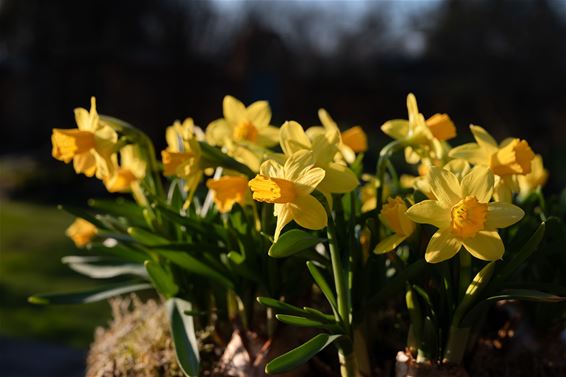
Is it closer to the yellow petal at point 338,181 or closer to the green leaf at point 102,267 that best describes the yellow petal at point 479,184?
the yellow petal at point 338,181

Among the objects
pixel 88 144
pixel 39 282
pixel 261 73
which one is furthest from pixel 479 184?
pixel 261 73

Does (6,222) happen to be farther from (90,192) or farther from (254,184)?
(254,184)

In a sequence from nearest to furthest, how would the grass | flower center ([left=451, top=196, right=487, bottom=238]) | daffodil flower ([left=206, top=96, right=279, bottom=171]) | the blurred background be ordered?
flower center ([left=451, top=196, right=487, bottom=238]) < daffodil flower ([left=206, top=96, right=279, bottom=171]) < the grass < the blurred background

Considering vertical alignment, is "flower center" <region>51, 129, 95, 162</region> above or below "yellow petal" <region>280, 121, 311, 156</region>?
above

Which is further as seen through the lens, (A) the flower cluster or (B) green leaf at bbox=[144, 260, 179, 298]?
(B) green leaf at bbox=[144, 260, 179, 298]

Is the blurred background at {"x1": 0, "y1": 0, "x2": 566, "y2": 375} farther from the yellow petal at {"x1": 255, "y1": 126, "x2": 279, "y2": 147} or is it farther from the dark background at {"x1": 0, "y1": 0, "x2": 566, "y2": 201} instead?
the yellow petal at {"x1": 255, "y1": 126, "x2": 279, "y2": 147}

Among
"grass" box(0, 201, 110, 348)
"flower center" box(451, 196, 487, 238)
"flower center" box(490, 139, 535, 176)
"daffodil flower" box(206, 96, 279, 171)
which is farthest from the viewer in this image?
"grass" box(0, 201, 110, 348)

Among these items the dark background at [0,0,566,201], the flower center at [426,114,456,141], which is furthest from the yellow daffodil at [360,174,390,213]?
the dark background at [0,0,566,201]
